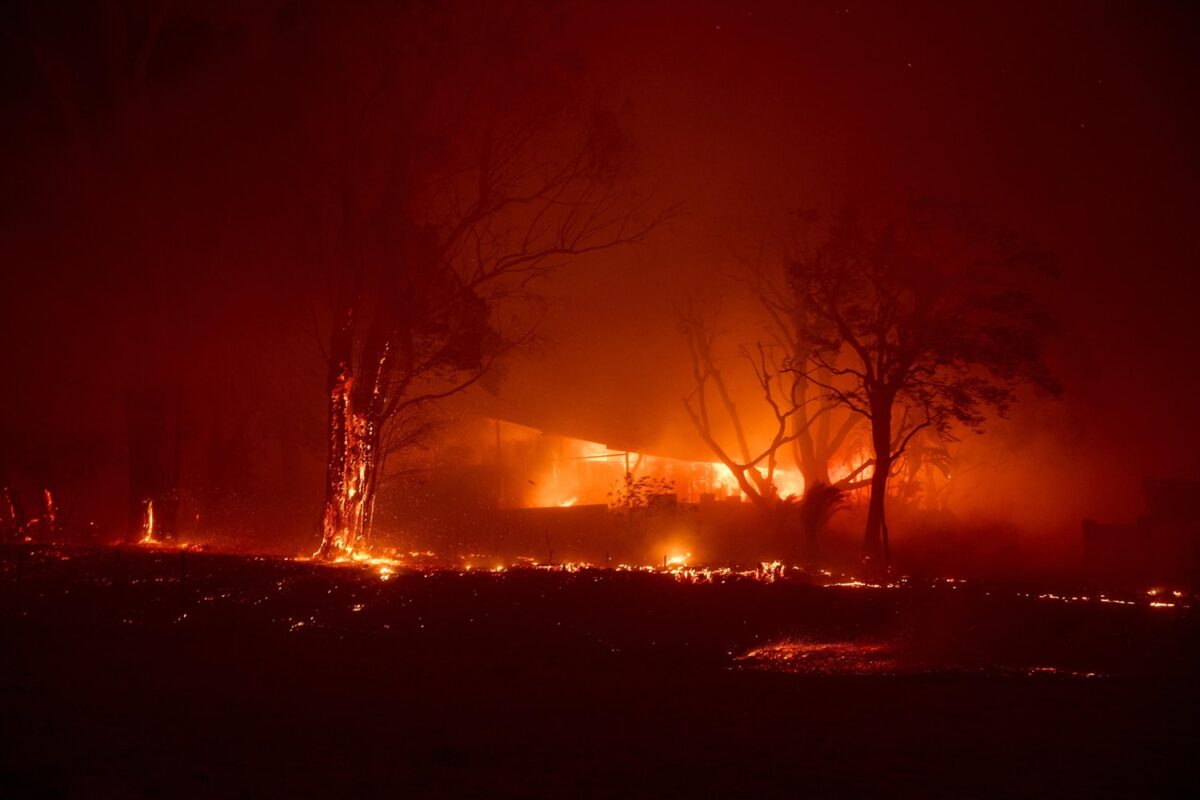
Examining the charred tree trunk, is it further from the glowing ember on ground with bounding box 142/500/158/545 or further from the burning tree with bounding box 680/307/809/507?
the glowing ember on ground with bounding box 142/500/158/545

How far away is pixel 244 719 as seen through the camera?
652cm

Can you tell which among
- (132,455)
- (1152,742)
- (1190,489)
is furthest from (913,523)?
(1152,742)

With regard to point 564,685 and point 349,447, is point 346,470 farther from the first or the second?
point 564,685

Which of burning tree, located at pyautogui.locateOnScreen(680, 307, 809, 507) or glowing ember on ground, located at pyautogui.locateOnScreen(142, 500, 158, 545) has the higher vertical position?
burning tree, located at pyautogui.locateOnScreen(680, 307, 809, 507)

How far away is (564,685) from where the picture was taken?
7887 mm

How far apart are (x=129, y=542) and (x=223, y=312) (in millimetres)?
4685

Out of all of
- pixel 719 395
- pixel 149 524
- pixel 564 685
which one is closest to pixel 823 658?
pixel 564 685

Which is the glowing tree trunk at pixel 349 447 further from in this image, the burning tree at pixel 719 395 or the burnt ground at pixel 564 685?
the burning tree at pixel 719 395

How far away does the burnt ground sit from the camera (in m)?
A: 5.59

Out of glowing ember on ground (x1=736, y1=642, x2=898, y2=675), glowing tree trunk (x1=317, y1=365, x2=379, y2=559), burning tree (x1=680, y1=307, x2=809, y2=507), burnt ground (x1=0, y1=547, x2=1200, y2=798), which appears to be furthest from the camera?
burning tree (x1=680, y1=307, x2=809, y2=507)

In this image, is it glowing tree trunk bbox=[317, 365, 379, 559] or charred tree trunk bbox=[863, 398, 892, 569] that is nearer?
glowing tree trunk bbox=[317, 365, 379, 559]

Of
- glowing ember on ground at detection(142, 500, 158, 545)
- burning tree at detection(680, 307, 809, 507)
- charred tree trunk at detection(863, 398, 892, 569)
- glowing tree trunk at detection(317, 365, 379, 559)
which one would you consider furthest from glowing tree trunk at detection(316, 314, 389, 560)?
burning tree at detection(680, 307, 809, 507)

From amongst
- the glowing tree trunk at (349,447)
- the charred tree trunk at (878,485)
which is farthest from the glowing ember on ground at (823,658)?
the glowing tree trunk at (349,447)

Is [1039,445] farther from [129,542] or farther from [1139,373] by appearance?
[129,542]
